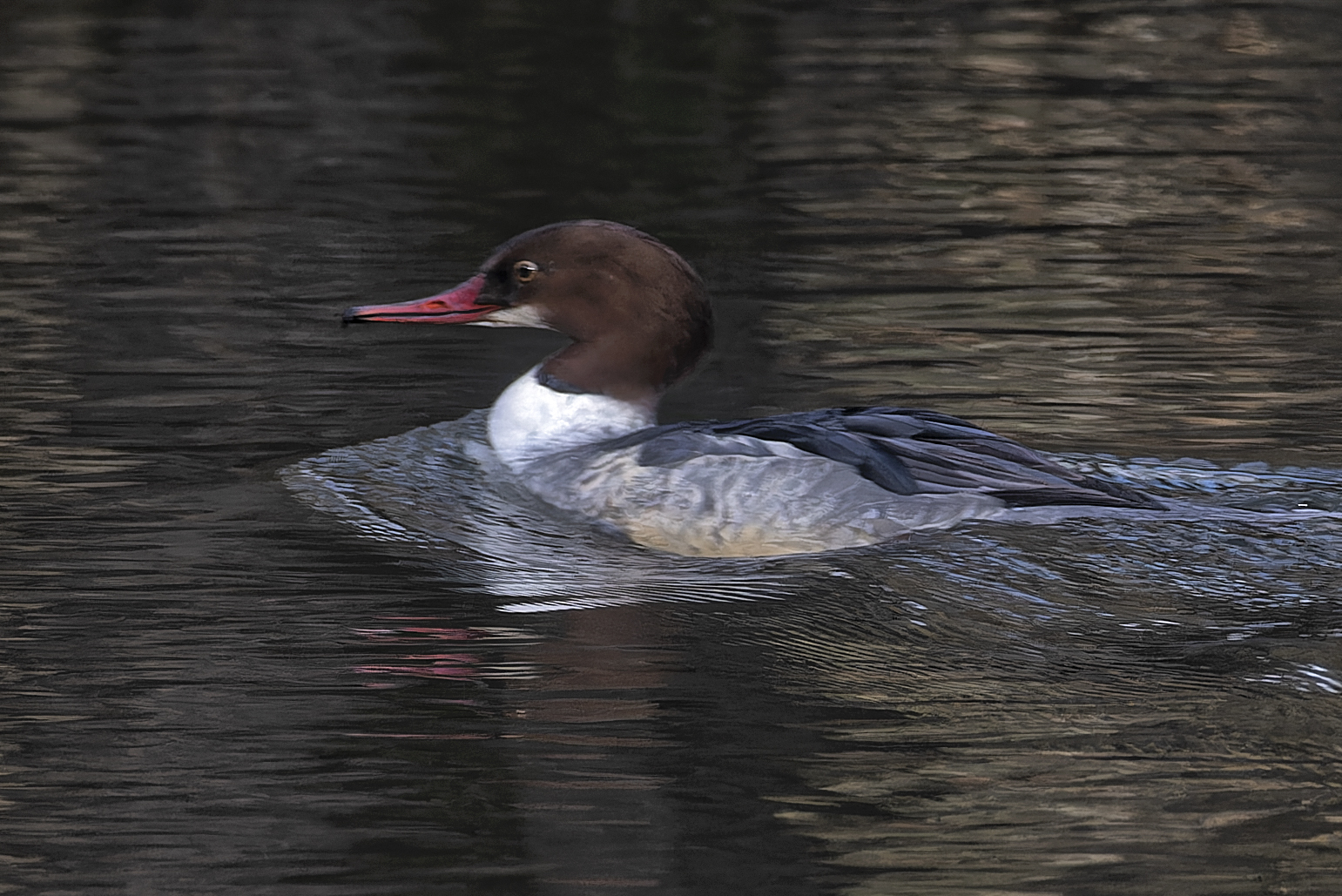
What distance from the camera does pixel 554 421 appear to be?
677 centimetres

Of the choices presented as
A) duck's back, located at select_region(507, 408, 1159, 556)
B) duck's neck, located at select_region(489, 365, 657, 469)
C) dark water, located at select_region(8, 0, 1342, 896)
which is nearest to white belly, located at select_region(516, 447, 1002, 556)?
duck's back, located at select_region(507, 408, 1159, 556)

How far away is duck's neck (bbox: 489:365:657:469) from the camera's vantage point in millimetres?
6727

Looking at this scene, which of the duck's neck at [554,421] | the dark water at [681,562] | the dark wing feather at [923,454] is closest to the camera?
the dark water at [681,562]

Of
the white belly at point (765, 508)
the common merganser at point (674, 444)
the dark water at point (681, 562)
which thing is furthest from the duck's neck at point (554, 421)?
the white belly at point (765, 508)

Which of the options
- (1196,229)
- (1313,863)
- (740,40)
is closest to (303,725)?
(1313,863)

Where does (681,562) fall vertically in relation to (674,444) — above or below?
below

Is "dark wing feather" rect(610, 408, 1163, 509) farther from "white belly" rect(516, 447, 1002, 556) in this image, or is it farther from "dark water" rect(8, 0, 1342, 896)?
"dark water" rect(8, 0, 1342, 896)

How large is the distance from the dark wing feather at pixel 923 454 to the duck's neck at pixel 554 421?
0.68m

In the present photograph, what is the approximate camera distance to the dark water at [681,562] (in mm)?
4012

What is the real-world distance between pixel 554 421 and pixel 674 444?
756 millimetres

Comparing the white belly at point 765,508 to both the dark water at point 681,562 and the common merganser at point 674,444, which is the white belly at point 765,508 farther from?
the dark water at point 681,562

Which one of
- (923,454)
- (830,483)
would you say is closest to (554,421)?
(830,483)

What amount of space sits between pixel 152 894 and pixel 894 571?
2.44 meters

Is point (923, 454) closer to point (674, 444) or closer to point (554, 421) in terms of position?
point (674, 444)
